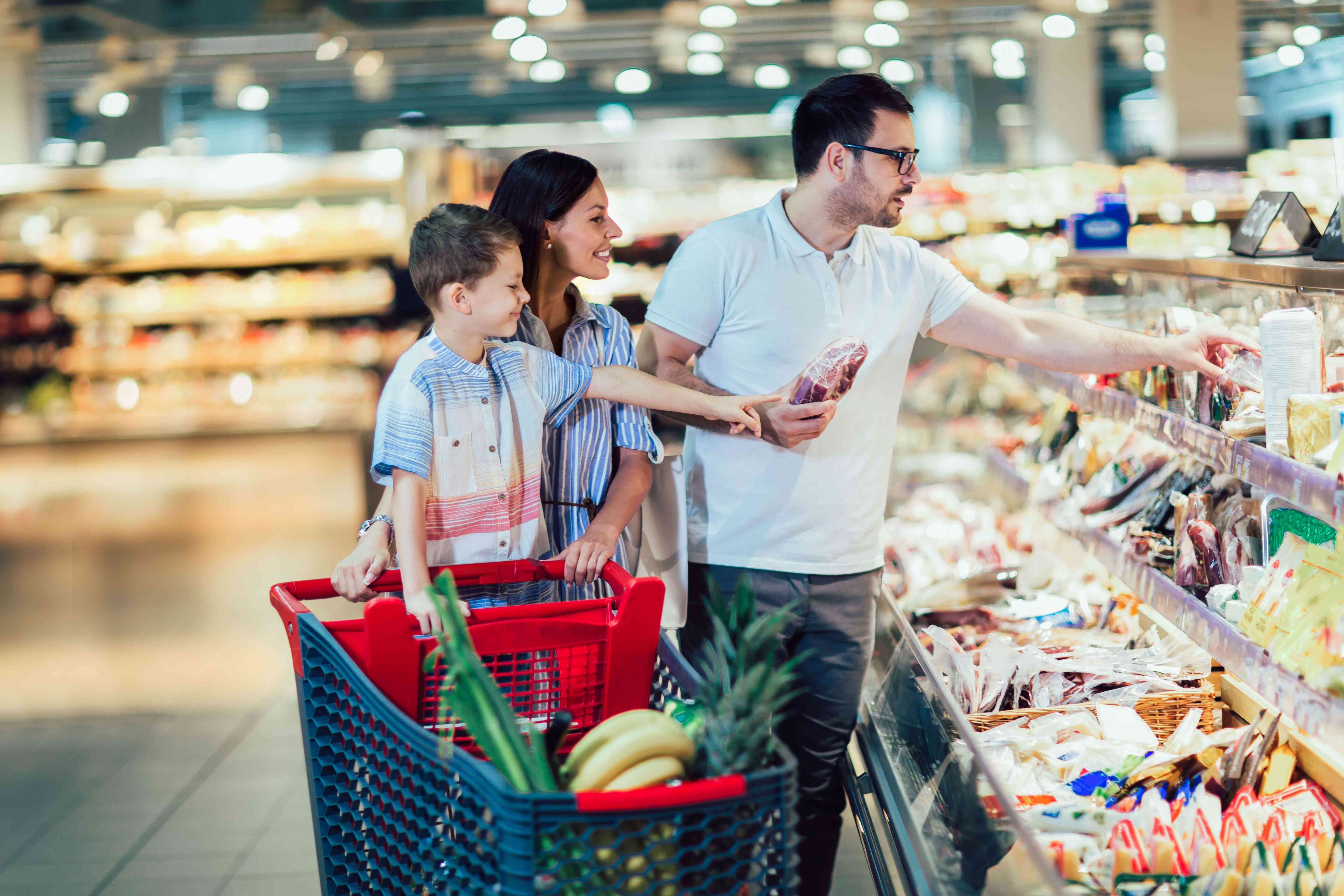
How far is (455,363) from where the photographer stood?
5.92 feet

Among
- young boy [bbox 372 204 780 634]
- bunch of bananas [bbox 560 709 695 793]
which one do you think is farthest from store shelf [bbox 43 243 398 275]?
bunch of bananas [bbox 560 709 695 793]

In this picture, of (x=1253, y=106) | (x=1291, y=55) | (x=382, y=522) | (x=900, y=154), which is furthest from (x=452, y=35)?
(x=1253, y=106)

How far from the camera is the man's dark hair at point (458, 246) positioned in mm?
1738

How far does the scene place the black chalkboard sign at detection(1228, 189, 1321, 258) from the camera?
7.79 feet

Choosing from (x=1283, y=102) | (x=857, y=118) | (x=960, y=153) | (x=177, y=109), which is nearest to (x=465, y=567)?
(x=857, y=118)

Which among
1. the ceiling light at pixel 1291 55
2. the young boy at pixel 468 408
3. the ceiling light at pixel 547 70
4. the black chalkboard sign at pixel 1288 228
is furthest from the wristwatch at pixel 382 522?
the ceiling light at pixel 1291 55

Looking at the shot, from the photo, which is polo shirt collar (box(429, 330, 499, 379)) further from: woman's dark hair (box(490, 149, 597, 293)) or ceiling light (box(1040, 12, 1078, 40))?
ceiling light (box(1040, 12, 1078, 40))

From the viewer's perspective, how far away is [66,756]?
395 cm

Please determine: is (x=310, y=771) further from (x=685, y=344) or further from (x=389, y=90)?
(x=389, y=90)

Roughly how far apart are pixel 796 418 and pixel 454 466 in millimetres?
592

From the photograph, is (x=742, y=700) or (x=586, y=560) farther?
(x=586, y=560)

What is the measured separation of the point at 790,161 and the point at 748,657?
9411 millimetres

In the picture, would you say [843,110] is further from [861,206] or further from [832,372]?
[832,372]

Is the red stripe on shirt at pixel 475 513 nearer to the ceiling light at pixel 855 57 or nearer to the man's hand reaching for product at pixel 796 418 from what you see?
the man's hand reaching for product at pixel 796 418
